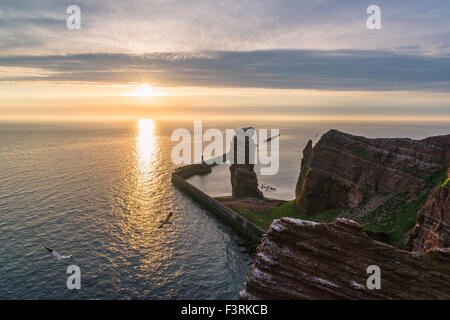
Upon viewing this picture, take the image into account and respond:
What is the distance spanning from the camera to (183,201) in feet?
280

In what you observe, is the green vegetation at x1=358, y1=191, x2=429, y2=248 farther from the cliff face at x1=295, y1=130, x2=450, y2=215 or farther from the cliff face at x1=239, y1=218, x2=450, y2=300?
the cliff face at x1=239, y1=218, x2=450, y2=300

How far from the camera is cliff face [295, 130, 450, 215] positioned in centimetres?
4591

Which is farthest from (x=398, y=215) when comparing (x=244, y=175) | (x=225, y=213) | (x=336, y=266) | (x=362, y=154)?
(x=244, y=175)

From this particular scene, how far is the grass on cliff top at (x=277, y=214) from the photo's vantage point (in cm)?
5750

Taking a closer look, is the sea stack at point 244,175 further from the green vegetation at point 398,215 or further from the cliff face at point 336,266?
the cliff face at point 336,266

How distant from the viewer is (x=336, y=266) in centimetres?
1980

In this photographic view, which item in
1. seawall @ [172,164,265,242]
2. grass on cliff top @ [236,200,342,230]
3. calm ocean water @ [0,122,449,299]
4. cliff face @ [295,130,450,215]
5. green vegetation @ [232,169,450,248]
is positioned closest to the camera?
green vegetation @ [232,169,450,248]

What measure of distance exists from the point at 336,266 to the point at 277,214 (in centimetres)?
4876

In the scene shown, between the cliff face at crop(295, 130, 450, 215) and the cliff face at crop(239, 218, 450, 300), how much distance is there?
32.3 metres

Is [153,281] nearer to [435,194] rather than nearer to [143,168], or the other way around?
[435,194]

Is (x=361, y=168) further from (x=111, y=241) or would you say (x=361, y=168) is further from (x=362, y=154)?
(x=111, y=241)

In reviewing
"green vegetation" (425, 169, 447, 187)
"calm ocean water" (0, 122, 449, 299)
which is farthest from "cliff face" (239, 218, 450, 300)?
"green vegetation" (425, 169, 447, 187)

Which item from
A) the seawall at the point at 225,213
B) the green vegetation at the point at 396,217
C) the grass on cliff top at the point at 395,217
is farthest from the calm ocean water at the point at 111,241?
the green vegetation at the point at 396,217
